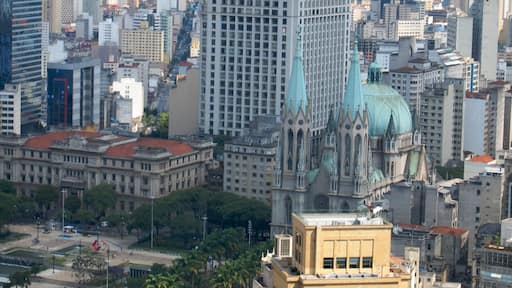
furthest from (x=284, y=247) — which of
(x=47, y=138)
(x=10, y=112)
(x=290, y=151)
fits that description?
(x=10, y=112)

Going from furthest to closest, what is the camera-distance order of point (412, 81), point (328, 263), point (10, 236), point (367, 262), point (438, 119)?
point (412, 81)
point (438, 119)
point (10, 236)
point (367, 262)
point (328, 263)

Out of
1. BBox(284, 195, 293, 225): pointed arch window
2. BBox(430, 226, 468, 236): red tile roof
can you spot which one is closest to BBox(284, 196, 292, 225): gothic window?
BBox(284, 195, 293, 225): pointed arch window

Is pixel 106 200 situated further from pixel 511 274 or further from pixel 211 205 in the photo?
pixel 511 274

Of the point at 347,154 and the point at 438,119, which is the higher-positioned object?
the point at 347,154

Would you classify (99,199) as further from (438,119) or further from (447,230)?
(438,119)

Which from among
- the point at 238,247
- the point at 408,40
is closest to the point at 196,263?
the point at 238,247
